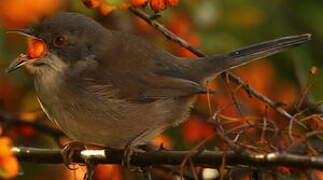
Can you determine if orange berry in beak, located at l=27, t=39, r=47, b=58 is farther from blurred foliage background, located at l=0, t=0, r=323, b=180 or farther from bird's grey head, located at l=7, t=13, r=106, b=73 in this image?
blurred foliage background, located at l=0, t=0, r=323, b=180

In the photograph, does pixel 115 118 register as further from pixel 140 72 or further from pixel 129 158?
pixel 129 158

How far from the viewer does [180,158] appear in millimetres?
3660

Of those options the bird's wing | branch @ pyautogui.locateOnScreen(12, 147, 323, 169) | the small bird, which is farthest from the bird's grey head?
branch @ pyautogui.locateOnScreen(12, 147, 323, 169)

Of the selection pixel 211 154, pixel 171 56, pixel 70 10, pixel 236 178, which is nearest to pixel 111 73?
pixel 171 56

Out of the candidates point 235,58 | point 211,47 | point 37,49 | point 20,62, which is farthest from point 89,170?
point 211,47

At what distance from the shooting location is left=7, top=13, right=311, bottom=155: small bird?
16.2 ft

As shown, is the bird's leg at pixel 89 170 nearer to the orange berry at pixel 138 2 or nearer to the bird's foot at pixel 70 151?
the bird's foot at pixel 70 151

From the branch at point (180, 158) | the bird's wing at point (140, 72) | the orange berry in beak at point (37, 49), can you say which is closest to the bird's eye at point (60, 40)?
the orange berry in beak at point (37, 49)

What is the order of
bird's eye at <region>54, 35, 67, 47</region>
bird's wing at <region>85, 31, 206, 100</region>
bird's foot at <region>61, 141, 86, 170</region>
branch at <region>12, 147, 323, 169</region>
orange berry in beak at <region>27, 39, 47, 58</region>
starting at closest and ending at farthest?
branch at <region>12, 147, 323, 169</region>, bird's foot at <region>61, 141, 86, 170</region>, orange berry in beak at <region>27, 39, 47, 58</region>, bird's eye at <region>54, 35, 67, 47</region>, bird's wing at <region>85, 31, 206, 100</region>

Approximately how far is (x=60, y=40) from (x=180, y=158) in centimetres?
179

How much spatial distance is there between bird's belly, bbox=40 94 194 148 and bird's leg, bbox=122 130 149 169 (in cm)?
1

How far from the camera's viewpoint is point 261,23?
19.2 ft

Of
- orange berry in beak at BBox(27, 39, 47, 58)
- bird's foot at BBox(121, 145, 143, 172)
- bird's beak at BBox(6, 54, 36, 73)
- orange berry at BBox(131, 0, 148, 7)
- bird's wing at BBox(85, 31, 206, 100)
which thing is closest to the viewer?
orange berry at BBox(131, 0, 148, 7)

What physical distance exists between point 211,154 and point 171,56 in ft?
7.16
